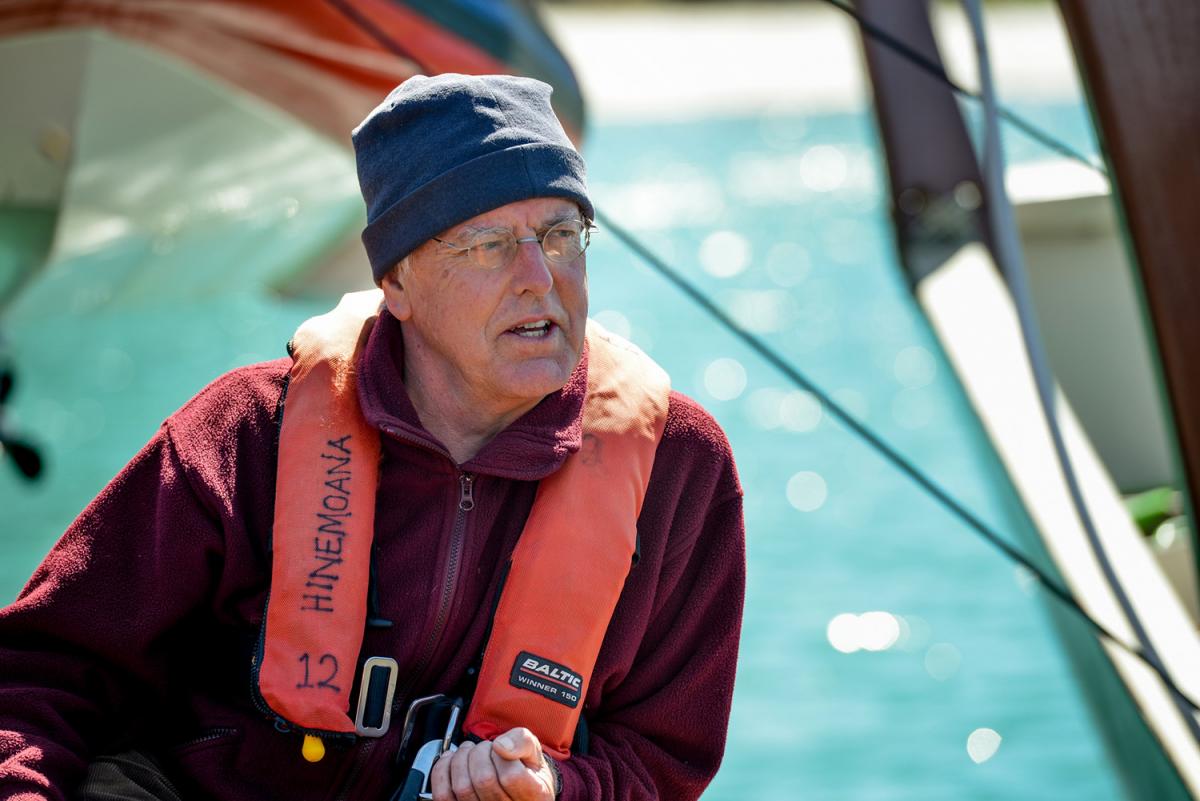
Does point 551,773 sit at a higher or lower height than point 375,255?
lower

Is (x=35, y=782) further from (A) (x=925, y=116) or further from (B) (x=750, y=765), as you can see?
(B) (x=750, y=765)

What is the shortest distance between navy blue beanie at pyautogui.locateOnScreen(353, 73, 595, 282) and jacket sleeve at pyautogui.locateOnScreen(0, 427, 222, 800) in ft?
1.22

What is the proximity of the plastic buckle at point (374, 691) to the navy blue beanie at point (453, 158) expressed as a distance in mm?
462

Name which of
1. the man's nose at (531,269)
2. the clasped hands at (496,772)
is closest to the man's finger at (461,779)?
the clasped hands at (496,772)

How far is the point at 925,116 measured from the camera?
316cm

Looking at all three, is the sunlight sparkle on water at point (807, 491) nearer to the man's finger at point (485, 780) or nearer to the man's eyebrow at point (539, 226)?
the man's eyebrow at point (539, 226)

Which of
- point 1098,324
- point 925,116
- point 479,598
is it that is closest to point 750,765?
point 1098,324

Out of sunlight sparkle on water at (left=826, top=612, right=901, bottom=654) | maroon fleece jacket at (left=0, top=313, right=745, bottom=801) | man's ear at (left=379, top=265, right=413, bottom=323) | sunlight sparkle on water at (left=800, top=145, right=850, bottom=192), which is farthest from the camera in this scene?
sunlight sparkle on water at (left=800, top=145, right=850, bottom=192)

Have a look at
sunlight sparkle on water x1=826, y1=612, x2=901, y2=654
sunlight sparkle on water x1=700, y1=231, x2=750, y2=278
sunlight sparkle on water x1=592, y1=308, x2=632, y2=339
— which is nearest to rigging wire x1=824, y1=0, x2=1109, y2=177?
sunlight sparkle on water x1=826, y1=612, x2=901, y2=654

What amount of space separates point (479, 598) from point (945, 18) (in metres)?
21.3

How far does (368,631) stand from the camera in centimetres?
182

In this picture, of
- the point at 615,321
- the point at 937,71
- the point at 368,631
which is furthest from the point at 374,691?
the point at 615,321

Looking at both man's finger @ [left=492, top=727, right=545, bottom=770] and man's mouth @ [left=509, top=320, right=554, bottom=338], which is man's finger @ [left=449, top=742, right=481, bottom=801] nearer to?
man's finger @ [left=492, top=727, right=545, bottom=770]

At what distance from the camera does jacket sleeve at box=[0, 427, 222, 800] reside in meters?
1.74
